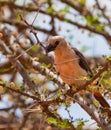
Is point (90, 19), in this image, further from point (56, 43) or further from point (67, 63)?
point (67, 63)

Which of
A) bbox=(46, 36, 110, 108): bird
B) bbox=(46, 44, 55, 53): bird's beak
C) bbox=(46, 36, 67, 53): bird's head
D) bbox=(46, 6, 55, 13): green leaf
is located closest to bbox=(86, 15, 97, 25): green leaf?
bbox=(46, 6, 55, 13): green leaf

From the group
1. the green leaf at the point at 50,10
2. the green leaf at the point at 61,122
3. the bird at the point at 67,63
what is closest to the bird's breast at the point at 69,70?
the bird at the point at 67,63

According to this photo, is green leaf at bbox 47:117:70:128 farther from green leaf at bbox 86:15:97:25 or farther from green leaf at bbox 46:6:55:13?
green leaf at bbox 86:15:97:25

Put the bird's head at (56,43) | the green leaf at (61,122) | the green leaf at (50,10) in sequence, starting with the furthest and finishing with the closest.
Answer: the green leaf at (50,10)
the bird's head at (56,43)
the green leaf at (61,122)

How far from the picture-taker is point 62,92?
3.67m

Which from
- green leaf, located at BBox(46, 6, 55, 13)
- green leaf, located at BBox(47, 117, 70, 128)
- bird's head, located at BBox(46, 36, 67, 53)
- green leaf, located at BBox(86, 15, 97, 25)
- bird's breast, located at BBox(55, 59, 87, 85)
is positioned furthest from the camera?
green leaf, located at BBox(86, 15, 97, 25)

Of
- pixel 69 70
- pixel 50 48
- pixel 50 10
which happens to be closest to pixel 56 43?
pixel 50 48

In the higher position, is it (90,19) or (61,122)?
(90,19)

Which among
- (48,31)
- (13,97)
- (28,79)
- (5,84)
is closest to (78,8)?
(48,31)

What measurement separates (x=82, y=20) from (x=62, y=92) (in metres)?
3.05

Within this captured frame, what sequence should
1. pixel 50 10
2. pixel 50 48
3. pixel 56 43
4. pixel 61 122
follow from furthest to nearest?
pixel 50 10
pixel 56 43
pixel 50 48
pixel 61 122

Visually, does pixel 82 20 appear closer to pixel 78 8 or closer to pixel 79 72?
pixel 78 8

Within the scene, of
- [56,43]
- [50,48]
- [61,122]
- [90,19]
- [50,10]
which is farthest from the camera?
[90,19]

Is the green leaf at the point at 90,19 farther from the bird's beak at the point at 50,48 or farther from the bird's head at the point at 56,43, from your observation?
the bird's beak at the point at 50,48
